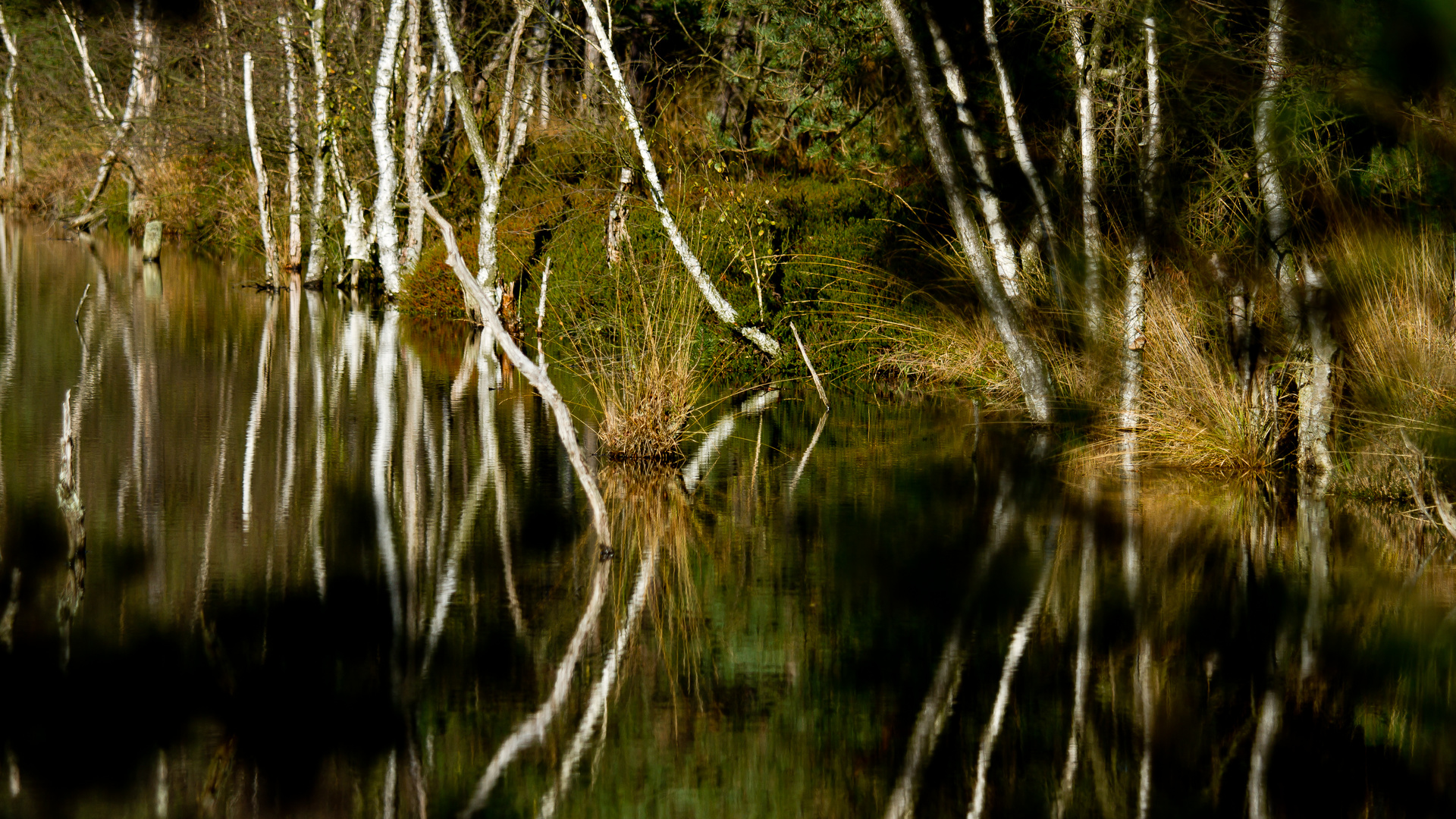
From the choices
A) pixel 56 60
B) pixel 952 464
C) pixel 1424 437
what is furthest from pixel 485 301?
pixel 56 60

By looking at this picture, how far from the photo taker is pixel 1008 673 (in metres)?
7.12

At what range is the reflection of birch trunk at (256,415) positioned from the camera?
1048 centimetres

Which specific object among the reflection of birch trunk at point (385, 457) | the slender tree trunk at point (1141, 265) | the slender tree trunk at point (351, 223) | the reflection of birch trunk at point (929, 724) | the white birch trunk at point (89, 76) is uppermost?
the white birch trunk at point (89, 76)

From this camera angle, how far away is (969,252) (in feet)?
44.4

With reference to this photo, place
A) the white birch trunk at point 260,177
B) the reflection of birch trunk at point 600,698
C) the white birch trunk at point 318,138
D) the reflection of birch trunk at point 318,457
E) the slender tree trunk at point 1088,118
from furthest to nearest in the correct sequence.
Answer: the white birch trunk at point 260,177, the white birch trunk at point 318,138, the slender tree trunk at point 1088,118, the reflection of birch trunk at point 318,457, the reflection of birch trunk at point 600,698

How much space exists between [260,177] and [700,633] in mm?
20912

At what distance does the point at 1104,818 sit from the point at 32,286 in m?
22.1

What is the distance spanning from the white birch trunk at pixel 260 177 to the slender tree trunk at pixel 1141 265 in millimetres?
17522

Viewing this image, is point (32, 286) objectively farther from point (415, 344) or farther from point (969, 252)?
point (969, 252)

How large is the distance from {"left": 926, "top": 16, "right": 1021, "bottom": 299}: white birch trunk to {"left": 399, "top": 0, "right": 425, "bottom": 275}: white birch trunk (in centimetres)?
884

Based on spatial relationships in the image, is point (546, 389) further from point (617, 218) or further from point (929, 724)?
point (617, 218)

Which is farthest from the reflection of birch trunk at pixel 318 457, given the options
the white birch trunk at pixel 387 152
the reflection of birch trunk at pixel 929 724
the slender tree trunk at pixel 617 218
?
the slender tree trunk at pixel 617 218

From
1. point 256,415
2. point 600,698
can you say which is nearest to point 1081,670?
point 600,698

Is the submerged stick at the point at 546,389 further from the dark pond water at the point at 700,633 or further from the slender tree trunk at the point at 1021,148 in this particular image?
the slender tree trunk at the point at 1021,148
